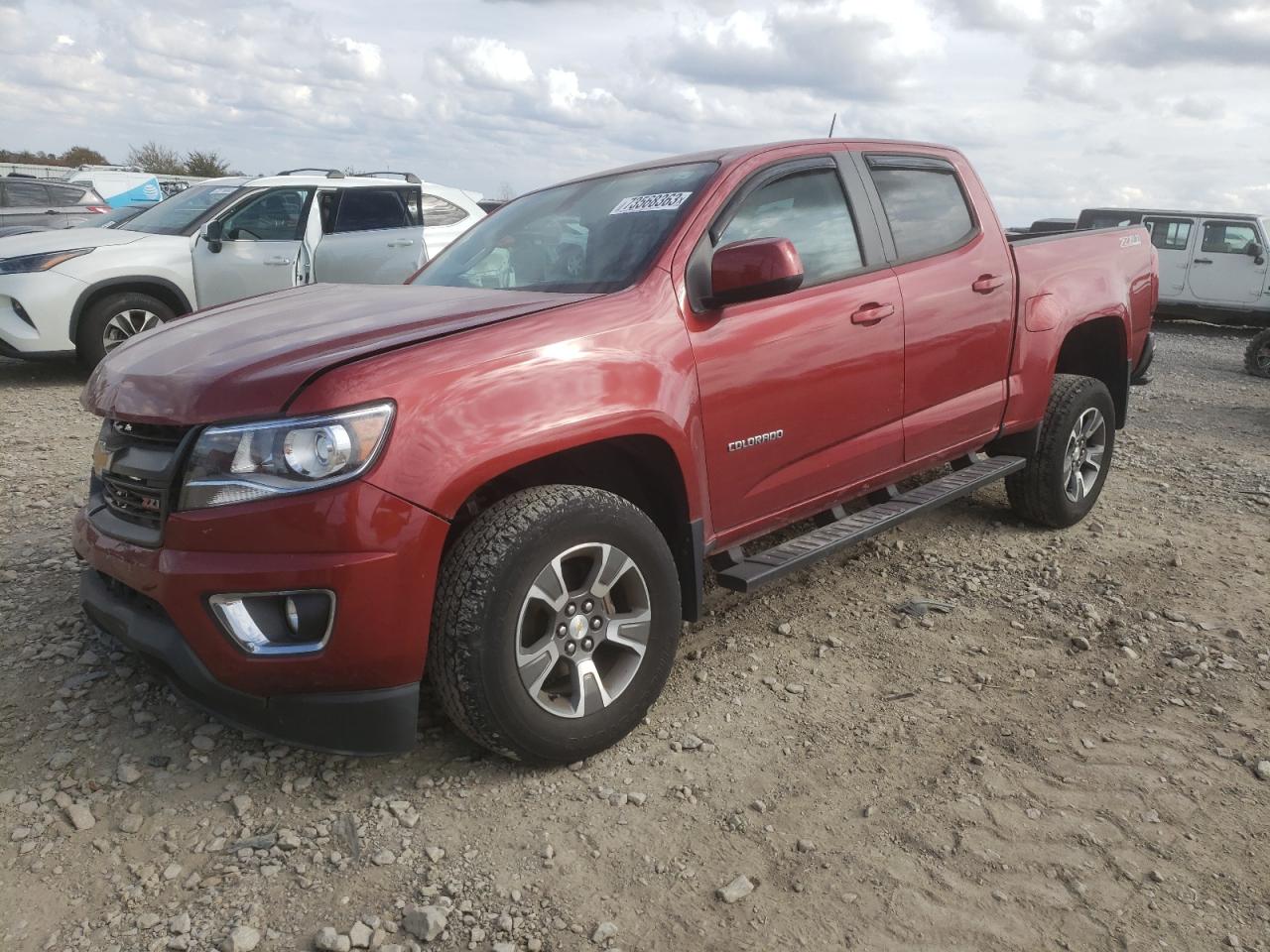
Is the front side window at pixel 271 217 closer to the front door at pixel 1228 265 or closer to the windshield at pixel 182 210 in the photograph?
the windshield at pixel 182 210

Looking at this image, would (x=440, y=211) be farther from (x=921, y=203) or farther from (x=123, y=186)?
(x=123, y=186)

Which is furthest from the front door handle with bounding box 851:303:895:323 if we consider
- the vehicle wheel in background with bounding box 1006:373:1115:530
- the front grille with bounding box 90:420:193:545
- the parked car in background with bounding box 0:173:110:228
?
the parked car in background with bounding box 0:173:110:228

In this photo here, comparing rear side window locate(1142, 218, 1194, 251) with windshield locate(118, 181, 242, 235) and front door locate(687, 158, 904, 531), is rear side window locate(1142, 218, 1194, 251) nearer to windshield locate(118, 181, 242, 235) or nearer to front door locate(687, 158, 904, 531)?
windshield locate(118, 181, 242, 235)

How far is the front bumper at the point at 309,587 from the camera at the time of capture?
230cm

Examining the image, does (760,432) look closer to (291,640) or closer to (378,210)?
(291,640)

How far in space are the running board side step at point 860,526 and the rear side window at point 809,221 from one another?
2.91 ft

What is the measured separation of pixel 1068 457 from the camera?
15.6 ft

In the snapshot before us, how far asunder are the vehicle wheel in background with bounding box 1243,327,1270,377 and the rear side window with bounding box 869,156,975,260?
8.66m

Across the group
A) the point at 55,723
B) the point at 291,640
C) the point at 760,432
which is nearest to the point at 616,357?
the point at 760,432

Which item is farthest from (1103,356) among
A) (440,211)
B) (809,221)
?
(440,211)

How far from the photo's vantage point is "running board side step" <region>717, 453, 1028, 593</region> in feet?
10.5

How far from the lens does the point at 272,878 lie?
93.4 inches

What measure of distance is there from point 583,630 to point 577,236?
4.68 feet

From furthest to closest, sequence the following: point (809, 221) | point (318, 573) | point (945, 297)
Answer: point (945, 297) → point (809, 221) → point (318, 573)
